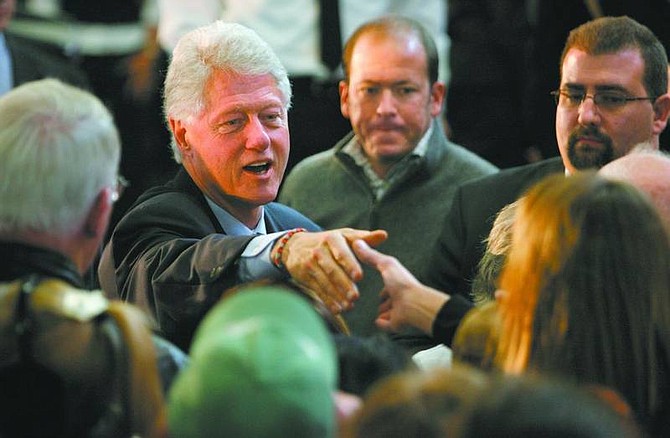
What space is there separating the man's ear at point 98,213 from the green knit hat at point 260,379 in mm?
524

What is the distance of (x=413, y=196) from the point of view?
14.4ft

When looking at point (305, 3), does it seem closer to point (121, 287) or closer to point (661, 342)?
point (121, 287)

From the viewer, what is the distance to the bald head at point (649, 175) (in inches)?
98.9

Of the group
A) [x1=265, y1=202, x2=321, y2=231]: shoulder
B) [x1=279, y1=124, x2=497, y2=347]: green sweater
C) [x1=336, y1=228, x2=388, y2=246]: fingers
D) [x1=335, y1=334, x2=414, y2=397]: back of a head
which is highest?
[x1=335, y1=334, x2=414, y2=397]: back of a head

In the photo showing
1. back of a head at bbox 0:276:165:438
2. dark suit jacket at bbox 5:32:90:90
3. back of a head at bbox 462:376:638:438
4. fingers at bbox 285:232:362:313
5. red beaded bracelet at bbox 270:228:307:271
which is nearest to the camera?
back of a head at bbox 462:376:638:438

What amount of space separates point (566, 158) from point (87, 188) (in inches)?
76.3

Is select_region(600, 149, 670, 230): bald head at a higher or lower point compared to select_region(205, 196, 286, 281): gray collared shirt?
higher

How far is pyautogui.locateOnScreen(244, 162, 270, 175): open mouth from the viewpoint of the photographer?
331 cm

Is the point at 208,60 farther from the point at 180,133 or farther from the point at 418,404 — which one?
the point at 418,404

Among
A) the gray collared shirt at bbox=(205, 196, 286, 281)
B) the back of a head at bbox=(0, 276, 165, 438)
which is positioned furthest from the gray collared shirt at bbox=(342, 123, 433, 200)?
the back of a head at bbox=(0, 276, 165, 438)

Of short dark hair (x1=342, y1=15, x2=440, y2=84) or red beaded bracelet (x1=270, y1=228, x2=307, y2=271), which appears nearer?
red beaded bracelet (x1=270, y1=228, x2=307, y2=271)

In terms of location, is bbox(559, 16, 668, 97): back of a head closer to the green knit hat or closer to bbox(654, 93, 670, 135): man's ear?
bbox(654, 93, 670, 135): man's ear

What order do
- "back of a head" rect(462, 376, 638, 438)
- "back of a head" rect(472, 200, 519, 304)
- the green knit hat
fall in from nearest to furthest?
1. "back of a head" rect(462, 376, 638, 438)
2. the green knit hat
3. "back of a head" rect(472, 200, 519, 304)

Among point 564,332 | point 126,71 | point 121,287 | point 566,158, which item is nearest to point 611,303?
point 564,332
